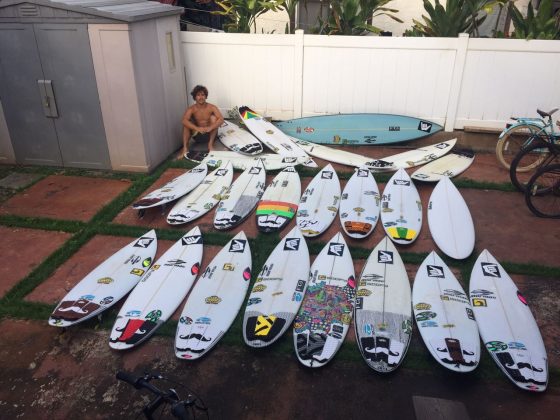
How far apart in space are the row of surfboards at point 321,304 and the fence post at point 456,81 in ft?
11.8

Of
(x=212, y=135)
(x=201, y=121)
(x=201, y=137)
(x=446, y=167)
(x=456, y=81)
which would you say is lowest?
(x=446, y=167)

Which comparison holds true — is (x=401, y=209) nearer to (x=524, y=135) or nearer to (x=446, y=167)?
(x=446, y=167)

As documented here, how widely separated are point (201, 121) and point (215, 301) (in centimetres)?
399

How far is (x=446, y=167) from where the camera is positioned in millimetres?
6617

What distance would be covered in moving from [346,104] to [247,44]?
2015mm

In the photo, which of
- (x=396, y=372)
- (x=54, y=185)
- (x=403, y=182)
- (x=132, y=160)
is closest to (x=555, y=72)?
(x=403, y=182)

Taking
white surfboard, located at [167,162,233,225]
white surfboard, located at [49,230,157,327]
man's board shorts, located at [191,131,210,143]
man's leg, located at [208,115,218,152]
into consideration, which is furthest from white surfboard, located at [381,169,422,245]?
man's board shorts, located at [191,131,210,143]

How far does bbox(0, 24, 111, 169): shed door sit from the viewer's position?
6.07 metres

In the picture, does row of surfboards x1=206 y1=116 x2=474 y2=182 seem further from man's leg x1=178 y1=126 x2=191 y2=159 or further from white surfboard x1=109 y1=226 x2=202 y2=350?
white surfboard x1=109 y1=226 x2=202 y2=350

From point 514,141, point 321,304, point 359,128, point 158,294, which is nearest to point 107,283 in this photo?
point 158,294

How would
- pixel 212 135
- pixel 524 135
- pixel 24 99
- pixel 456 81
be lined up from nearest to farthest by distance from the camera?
pixel 24 99
pixel 524 135
pixel 456 81
pixel 212 135

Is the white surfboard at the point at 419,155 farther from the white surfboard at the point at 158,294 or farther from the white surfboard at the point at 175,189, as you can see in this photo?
the white surfboard at the point at 158,294

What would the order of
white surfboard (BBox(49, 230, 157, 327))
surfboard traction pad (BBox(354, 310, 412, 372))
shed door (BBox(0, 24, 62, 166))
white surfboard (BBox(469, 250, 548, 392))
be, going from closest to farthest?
white surfboard (BBox(469, 250, 548, 392)), surfboard traction pad (BBox(354, 310, 412, 372)), white surfboard (BBox(49, 230, 157, 327)), shed door (BBox(0, 24, 62, 166))

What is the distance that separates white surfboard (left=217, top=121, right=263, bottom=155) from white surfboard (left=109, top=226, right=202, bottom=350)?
2.49 meters
